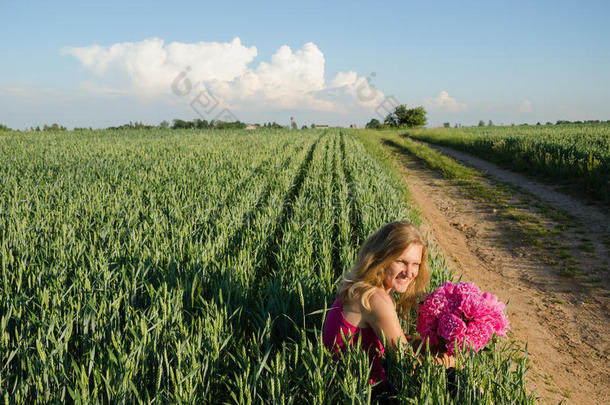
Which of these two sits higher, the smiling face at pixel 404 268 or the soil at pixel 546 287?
the smiling face at pixel 404 268

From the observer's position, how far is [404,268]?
2.14m

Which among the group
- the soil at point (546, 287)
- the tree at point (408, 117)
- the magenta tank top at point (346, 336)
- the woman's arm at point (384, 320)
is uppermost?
the tree at point (408, 117)

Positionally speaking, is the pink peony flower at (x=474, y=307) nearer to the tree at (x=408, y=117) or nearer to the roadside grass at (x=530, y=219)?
the roadside grass at (x=530, y=219)

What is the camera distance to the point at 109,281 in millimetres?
2805

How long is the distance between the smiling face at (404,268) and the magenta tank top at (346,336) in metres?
0.30

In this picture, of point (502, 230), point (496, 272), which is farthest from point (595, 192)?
point (496, 272)

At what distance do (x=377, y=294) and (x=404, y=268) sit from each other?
272 millimetres

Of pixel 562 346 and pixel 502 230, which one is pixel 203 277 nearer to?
pixel 562 346

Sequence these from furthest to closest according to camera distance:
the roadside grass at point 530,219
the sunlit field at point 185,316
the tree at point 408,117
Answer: the tree at point 408,117 < the roadside grass at point 530,219 < the sunlit field at point 185,316

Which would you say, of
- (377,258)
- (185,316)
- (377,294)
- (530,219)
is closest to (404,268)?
(377,258)

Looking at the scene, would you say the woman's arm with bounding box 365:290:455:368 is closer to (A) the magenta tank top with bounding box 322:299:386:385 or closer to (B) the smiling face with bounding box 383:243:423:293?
(A) the magenta tank top with bounding box 322:299:386:385

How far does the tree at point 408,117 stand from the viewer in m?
73.1

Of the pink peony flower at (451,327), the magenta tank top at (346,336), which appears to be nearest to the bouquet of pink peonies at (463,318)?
the pink peony flower at (451,327)

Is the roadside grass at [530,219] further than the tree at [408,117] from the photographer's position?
No
